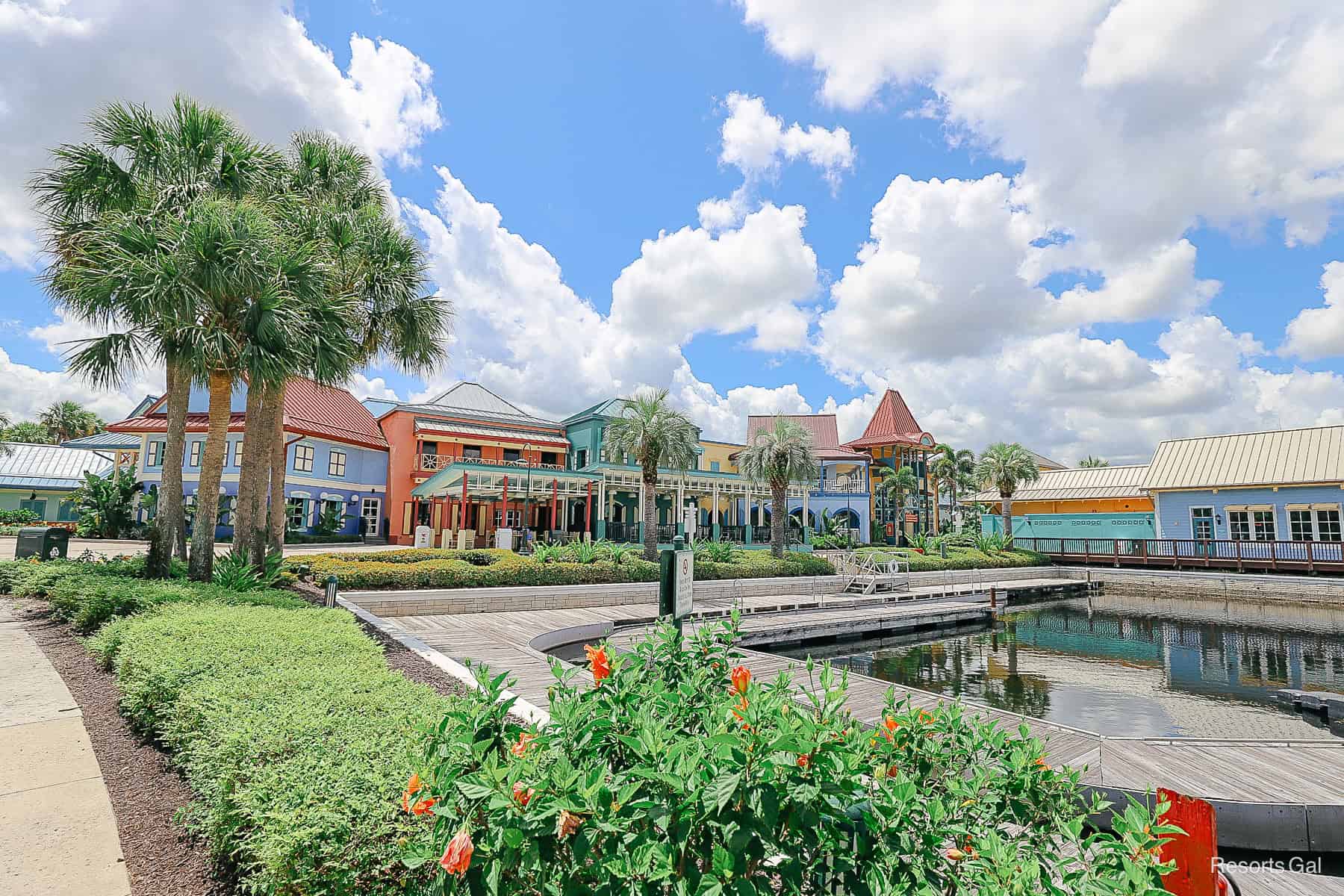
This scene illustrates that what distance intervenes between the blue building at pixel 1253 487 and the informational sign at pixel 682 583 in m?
30.7

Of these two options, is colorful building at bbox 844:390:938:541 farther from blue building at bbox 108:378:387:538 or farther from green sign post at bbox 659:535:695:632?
green sign post at bbox 659:535:695:632

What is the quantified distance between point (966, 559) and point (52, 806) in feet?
95.1

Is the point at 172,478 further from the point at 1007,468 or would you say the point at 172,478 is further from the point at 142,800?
the point at 1007,468

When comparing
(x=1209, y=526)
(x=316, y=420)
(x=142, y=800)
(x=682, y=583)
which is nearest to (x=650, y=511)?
(x=682, y=583)

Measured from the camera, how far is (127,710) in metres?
5.71

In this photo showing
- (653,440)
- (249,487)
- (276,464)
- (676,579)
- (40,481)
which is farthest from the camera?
(40,481)

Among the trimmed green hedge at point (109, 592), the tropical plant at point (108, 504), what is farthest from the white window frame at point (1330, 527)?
the tropical plant at point (108, 504)

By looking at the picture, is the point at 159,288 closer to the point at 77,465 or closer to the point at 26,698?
the point at 26,698

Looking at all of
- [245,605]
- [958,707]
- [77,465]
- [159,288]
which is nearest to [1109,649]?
[958,707]

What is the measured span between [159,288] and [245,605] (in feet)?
19.0

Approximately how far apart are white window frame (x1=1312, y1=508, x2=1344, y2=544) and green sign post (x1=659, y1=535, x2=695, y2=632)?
33.2 meters

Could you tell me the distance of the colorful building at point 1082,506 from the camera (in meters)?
33.2

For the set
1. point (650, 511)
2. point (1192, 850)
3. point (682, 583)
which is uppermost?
point (650, 511)

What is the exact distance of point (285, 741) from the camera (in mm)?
3586
